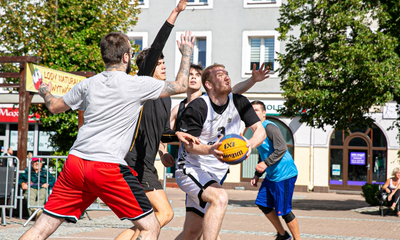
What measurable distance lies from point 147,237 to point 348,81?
1175 centimetres

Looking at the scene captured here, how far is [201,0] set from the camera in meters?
26.0

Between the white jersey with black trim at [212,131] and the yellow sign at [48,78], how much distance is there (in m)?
6.89

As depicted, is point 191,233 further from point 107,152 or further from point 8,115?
point 8,115

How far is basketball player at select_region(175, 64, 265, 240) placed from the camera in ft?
17.0

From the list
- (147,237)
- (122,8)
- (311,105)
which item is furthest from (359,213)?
(147,237)

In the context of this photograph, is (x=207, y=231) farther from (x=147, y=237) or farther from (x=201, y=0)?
(x=201, y=0)

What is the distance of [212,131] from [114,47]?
1.49 meters

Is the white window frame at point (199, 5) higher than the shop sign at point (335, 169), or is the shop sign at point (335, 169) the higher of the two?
the white window frame at point (199, 5)

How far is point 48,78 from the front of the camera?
11.8 m

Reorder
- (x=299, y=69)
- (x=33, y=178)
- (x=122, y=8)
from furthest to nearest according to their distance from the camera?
(x=122, y=8)
(x=299, y=69)
(x=33, y=178)

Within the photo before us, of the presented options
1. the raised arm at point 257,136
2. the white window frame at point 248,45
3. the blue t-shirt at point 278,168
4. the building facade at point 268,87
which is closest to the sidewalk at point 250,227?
the blue t-shirt at point 278,168

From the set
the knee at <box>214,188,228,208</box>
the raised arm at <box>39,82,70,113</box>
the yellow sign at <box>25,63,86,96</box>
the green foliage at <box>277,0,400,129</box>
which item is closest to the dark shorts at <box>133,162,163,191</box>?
the knee at <box>214,188,228,208</box>

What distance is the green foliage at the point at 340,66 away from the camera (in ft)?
46.2

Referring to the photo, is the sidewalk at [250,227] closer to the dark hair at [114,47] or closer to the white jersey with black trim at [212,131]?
the white jersey with black trim at [212,131]
